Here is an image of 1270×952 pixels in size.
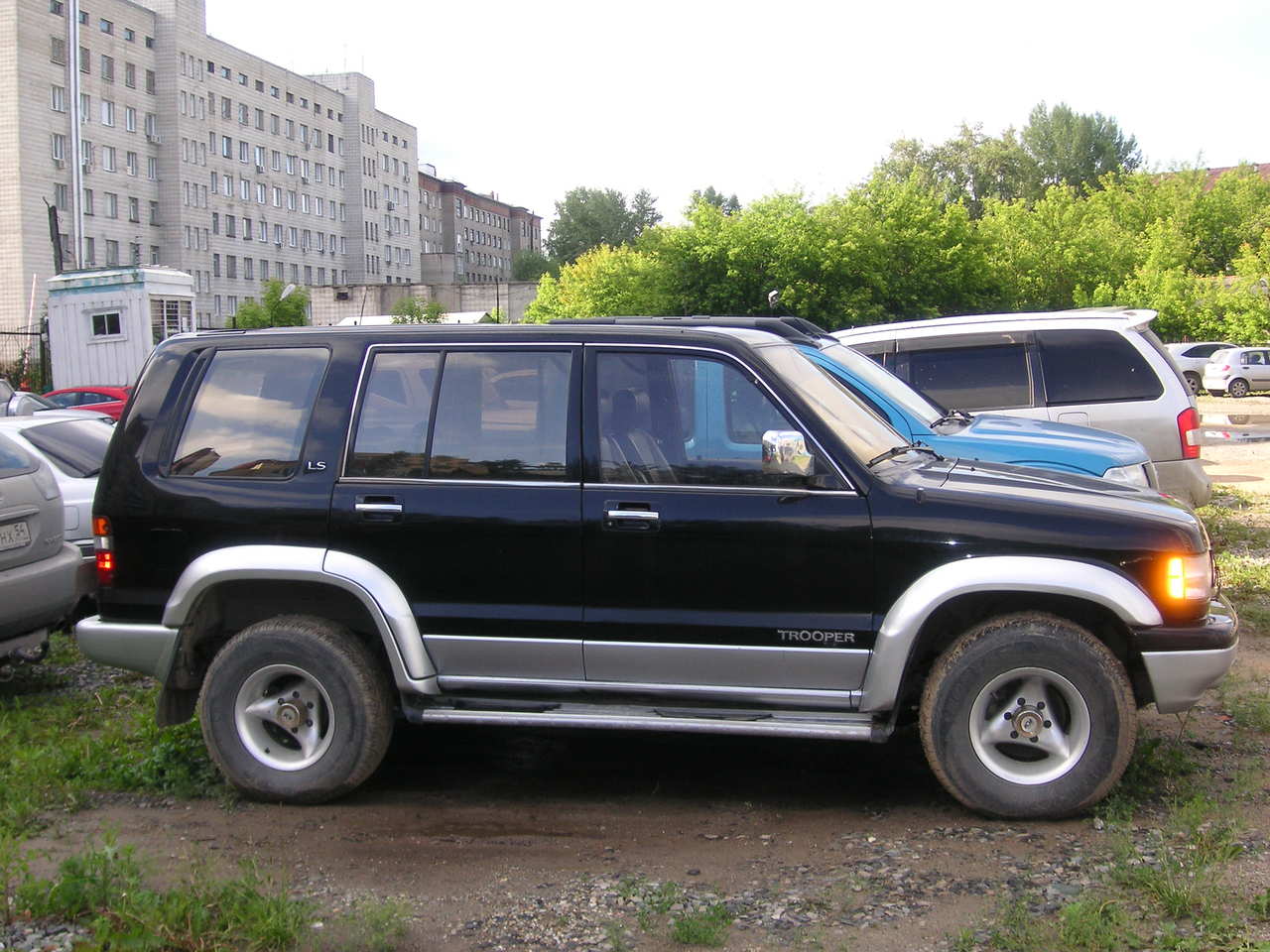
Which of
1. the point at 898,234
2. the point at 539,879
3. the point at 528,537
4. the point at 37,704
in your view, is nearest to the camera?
the point at 539,879

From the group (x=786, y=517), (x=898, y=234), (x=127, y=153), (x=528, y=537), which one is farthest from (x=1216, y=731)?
(x=127, y=153)

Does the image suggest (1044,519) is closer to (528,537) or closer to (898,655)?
(898,655)

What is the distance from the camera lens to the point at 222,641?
5551mm

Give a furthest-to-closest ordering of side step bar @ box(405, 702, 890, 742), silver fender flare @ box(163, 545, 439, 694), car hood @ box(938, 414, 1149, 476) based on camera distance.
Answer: car hood @ box(938, 414, 1149, 476) < silver fender flare @ box(163, 545, 439, 694) < side step bar @ box(405, 702, 890, 742)

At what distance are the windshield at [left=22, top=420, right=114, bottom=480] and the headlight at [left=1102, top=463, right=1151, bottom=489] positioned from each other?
704cm

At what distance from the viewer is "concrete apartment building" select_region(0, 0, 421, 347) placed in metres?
63.2

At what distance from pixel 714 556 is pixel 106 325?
29107 millimetres

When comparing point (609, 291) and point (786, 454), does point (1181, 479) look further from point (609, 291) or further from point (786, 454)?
point (609, 291)

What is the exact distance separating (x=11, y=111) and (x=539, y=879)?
67675mm

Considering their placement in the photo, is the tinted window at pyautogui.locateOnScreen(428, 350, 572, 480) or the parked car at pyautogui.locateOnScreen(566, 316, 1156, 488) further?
the parked car at pyautogui.locateOnScreen(566, 316, 1156, 488)

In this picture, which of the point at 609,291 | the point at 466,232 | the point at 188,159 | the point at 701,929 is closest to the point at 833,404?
the point at 701,929

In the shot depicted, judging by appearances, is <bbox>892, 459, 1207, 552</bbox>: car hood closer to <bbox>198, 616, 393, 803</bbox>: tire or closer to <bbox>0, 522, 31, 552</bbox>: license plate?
<bbox>198, 616, 393, 803</bbox>: tire

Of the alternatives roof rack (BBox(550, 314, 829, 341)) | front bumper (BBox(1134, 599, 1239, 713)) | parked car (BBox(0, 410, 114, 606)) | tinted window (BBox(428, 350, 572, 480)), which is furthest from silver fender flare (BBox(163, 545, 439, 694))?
parked car (BBox(0, 410, 114, 606))

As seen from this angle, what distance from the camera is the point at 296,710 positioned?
17.3ft
